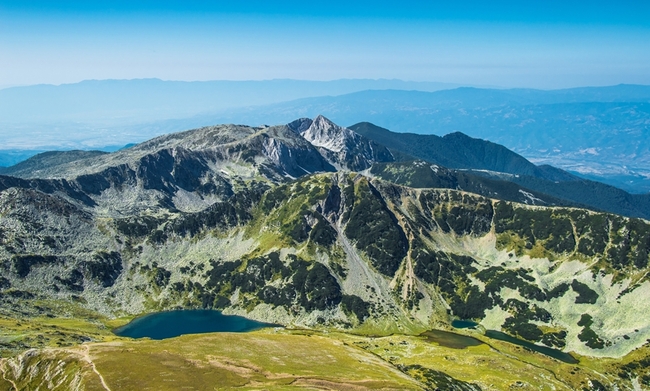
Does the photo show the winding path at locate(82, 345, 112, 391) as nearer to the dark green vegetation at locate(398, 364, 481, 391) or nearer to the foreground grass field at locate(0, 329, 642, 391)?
the foreground grass field at locate(0, 329, 642, 391)

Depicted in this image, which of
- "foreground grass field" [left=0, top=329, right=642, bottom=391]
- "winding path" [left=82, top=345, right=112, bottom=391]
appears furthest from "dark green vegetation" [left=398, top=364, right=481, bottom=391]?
"winding path" [left=82, top=345, right=112, bottom=391]

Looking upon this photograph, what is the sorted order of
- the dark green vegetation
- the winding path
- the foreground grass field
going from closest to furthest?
the winding path < the foreground grass field < the dark green vegetation

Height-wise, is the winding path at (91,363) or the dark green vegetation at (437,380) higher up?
the winding path at (91,363)

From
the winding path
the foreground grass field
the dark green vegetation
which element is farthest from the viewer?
the dark green vegetation

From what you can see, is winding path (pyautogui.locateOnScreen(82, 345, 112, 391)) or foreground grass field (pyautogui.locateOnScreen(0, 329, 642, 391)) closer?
winding path (pyautogui.locateOnScreen(82, 345, 112, 391))

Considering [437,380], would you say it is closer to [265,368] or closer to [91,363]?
[265,368]

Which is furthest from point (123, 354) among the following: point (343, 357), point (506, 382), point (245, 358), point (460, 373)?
point (506, 382)

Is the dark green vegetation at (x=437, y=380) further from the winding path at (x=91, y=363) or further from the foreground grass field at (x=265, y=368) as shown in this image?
the winding path at (x=91, y=363)

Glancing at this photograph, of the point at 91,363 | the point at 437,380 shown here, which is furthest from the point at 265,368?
the point at 437,380

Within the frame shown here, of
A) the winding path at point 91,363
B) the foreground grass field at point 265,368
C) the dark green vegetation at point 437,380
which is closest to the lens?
the winding path at point 91,363

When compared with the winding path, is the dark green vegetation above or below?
below

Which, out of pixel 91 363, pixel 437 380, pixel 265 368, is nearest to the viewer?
pixel 91 363

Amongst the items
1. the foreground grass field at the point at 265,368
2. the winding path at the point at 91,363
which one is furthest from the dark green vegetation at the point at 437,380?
the winding path at the point at 91,363
